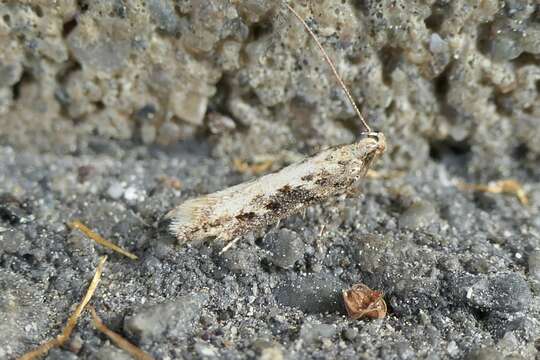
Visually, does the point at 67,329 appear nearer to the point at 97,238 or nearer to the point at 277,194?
the point at 97,238

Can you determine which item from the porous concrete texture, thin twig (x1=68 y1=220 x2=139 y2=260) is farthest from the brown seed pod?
thin twig (x1=68 y1=220 x2=139 y2=260)

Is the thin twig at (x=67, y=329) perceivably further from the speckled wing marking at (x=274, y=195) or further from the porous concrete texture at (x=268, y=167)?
the speckled wing marking at (x=274, y=195)

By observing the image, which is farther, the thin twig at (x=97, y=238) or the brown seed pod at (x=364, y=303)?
the thin twig at (x=97, y=238)

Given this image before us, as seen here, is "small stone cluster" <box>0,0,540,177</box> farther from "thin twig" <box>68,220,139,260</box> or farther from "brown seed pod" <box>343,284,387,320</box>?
"brown seed pod" <box>343,284,387,320</box>

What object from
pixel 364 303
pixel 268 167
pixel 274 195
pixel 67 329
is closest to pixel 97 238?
pixel 67 329

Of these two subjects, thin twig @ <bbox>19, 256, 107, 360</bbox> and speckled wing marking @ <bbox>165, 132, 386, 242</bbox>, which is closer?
thin twig @ <bbox>19, 256, 107, 360</bbox>

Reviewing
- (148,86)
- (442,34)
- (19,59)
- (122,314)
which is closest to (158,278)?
(122,314)

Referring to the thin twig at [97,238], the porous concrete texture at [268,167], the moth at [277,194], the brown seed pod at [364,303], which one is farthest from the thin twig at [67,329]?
the brown seed pod at [364,303]
